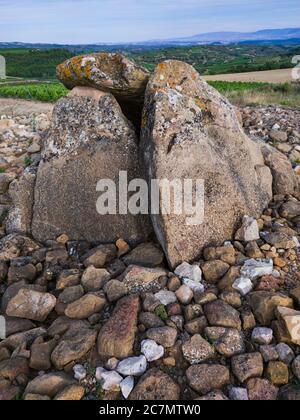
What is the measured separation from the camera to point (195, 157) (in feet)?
19.1

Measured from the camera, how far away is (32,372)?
419 cm

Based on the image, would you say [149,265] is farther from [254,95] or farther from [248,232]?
[254,95]

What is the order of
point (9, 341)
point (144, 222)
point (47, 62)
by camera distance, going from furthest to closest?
point (47, 62)
point (144, 222)
point (9, 341)

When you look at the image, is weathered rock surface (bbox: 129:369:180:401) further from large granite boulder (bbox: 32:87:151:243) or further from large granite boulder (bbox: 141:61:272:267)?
large granite boulder (bbox: 32:87:151:243)

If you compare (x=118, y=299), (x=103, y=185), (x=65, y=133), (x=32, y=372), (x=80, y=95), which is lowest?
(x=32, y=372)

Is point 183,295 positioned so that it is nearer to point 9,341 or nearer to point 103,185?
point 9,341

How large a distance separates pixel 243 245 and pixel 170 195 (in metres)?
1.23

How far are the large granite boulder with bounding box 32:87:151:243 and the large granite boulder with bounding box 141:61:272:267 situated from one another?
518mm

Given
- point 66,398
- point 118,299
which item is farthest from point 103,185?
point 66,398

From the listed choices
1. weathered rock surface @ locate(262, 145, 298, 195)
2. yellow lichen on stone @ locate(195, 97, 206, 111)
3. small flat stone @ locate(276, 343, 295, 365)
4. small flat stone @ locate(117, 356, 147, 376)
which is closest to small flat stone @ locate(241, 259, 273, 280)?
small flat stone @ locate(276, 343, 295, 365)

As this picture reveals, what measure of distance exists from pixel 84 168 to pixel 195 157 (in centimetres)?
179

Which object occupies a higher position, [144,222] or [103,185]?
[103,185]

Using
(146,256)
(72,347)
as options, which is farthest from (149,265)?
(72,347)

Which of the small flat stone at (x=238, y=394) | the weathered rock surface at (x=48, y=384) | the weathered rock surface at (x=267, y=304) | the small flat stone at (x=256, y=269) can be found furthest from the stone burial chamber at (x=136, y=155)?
the weathered rock surface at (x=48, y=384)
